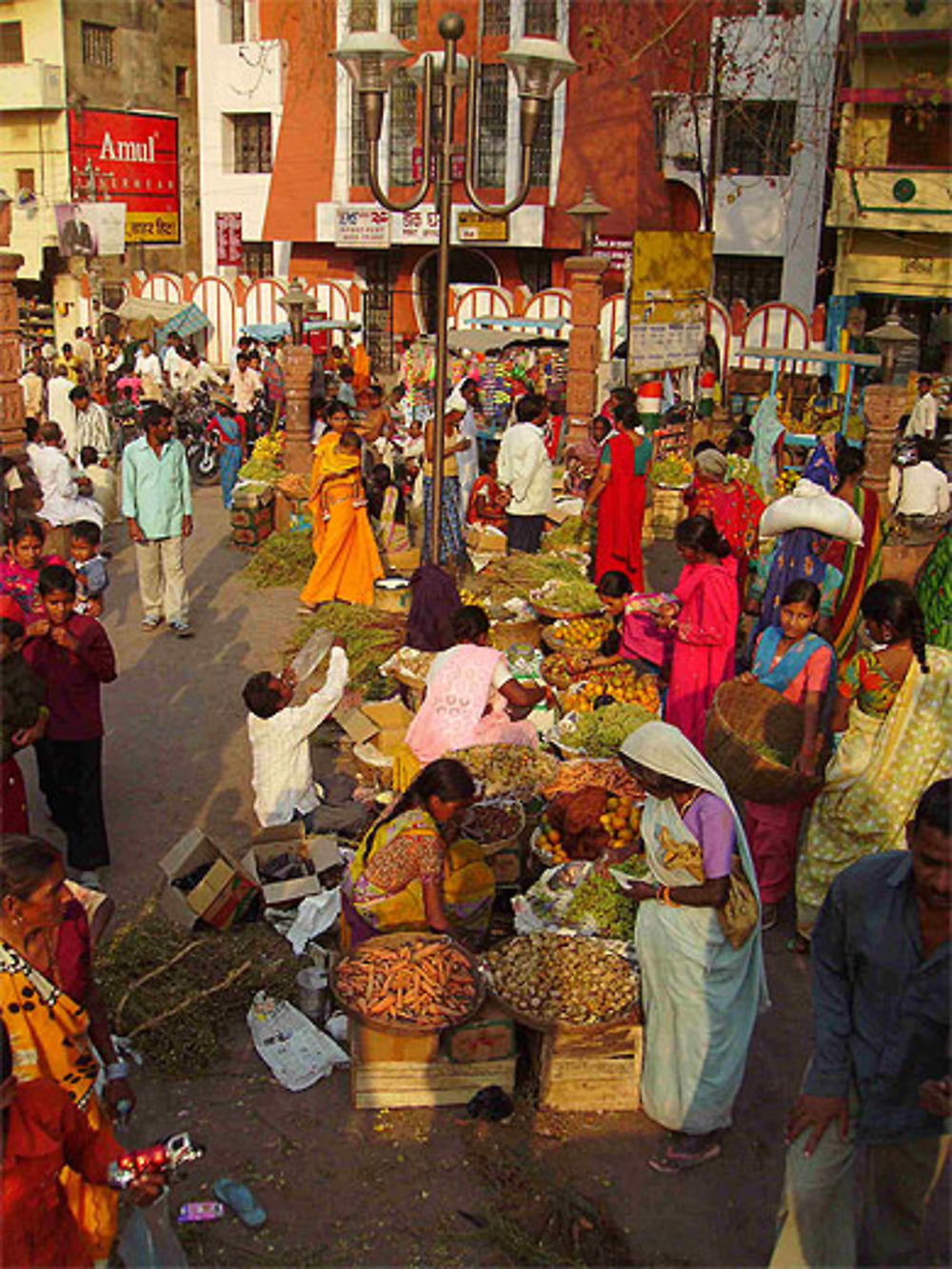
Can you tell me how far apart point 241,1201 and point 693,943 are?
1.75 meters

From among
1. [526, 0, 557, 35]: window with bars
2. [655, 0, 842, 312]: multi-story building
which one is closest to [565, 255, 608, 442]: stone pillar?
[655, 0, 842, 312]: multi-story building

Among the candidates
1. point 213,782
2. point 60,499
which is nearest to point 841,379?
point 60,499

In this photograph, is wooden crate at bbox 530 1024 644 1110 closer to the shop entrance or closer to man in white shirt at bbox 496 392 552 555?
man in white shirt at bbox 496 392 552 555

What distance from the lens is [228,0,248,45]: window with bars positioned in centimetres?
2964

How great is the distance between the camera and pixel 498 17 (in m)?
26.2

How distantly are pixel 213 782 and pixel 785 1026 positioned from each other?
12.2 feet

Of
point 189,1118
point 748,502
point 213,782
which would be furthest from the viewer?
point 748,502

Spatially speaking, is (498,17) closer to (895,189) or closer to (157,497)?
(895,189)

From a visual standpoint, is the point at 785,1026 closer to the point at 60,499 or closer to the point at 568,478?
the point at 60,499

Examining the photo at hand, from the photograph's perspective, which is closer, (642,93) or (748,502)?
(748,502)

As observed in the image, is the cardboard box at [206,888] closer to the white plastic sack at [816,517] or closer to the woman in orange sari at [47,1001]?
the woman in orange sari at [47,1001]

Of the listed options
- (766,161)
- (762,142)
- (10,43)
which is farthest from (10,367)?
(10,43)

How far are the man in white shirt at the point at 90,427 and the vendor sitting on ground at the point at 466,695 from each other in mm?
8589

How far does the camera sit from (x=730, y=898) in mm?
4332
